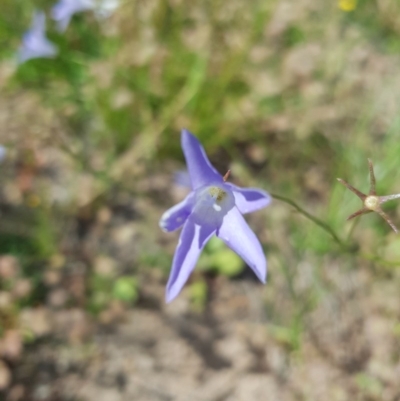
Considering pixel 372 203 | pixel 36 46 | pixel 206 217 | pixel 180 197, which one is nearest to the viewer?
pixel 372 203

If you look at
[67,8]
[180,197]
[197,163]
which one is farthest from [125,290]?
[67,8]

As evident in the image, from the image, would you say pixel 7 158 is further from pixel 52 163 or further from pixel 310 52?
pixel 310 52

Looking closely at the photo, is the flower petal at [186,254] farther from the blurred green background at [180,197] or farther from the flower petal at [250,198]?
the blurred green background at [180,197]

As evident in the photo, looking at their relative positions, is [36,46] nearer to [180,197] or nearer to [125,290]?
[180,197]

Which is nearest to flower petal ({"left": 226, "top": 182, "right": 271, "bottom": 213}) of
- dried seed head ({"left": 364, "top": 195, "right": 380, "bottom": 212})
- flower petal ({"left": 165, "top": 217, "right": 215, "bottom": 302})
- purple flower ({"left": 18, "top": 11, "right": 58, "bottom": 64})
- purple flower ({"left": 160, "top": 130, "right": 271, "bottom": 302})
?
purple flower ({"left": 160, "top": 130, "right": 271, "bottom": 302})

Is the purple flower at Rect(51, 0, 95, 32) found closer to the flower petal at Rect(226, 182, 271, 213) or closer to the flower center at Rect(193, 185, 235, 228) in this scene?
the flower center at Rect(193, 185, 235, 228)

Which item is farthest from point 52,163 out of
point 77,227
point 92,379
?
point 92,379

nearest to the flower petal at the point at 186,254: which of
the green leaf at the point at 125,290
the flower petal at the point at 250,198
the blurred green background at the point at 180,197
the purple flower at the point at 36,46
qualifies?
the flower petal at the point at 250,198

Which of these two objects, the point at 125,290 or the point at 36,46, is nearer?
the point at 125,290
